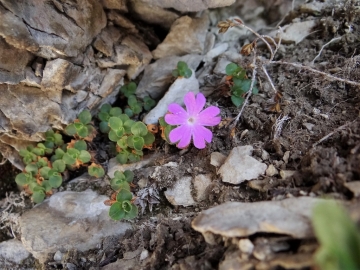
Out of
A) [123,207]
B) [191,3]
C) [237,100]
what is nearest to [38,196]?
[123,207]

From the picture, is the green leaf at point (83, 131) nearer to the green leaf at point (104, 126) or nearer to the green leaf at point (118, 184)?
the green leaf at point (104, 126)

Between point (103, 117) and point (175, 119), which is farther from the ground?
point (175, 119)

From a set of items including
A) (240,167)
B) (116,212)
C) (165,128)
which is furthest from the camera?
(165,128)

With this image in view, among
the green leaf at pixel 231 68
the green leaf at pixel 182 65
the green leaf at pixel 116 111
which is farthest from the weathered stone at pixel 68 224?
the green leaf at pixel 231 68

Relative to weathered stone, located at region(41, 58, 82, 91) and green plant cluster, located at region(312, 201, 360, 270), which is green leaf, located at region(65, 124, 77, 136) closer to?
weathered stone, located at region(41, 58, 82, 91)

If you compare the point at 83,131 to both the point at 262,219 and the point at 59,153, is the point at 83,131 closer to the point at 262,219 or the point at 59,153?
the point at 59,153

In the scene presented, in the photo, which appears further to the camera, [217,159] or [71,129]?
[71,129]

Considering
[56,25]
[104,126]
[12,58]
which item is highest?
[56,25]

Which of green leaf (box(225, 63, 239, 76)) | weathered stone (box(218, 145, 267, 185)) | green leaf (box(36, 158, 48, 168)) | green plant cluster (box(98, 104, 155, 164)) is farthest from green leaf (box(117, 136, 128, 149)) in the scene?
green leaf (box(225, 63, 239, 76))
